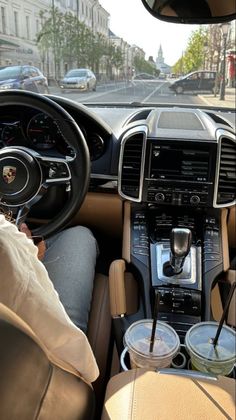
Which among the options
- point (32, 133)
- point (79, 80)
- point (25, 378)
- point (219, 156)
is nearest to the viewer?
point (25, 378)

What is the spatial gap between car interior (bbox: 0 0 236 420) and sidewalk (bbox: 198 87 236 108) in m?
0.05

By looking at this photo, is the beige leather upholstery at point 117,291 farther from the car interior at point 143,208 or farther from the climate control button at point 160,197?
the climate control button at point 160,197

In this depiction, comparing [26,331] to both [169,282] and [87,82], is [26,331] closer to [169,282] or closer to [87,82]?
[169,282]

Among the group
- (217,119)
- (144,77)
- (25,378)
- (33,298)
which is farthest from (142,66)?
(25,378)

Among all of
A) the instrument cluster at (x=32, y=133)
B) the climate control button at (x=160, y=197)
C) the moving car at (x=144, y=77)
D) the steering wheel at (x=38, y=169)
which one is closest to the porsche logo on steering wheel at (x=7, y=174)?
the steering wheel at (x=38, y=169)

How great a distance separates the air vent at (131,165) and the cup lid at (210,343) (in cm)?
86

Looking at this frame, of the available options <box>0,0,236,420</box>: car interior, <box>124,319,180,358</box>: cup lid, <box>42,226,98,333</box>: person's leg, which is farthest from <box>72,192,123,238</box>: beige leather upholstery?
<box>124,319,180,358</box>: cup lid

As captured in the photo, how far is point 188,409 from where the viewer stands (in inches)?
46.0

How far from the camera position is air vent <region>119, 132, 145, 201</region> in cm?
225

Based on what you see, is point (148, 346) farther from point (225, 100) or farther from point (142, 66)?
point (142, 66)

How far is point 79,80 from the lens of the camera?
9.29ft

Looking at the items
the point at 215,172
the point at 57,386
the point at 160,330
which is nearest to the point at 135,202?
the point at 215,172

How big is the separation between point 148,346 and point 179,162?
3.36 feet

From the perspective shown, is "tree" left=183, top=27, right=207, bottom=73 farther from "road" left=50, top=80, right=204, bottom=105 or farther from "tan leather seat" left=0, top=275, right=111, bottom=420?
"tan leather seat" left=0, top=275, right=111, bottom=420
